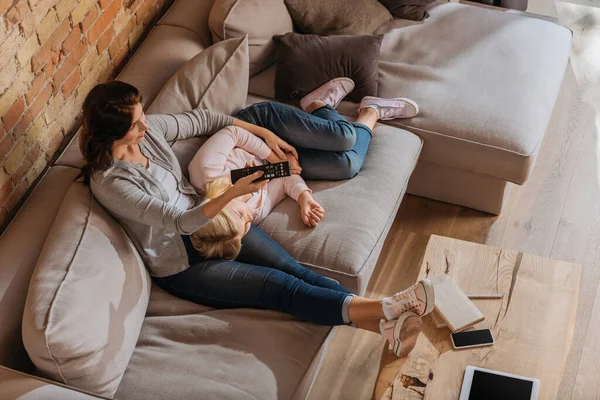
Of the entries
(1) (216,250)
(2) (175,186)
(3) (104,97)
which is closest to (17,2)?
(3) (104,97)

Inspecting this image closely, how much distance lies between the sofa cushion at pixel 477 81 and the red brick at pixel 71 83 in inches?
45.3

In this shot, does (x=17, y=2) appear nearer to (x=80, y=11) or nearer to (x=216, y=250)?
(x=80, y=11)

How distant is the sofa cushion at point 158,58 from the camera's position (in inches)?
108

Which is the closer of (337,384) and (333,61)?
(337,384)

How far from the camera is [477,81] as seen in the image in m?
2.95

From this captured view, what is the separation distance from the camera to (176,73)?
270cm

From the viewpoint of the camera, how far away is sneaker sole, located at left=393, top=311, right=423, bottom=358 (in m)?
2.05

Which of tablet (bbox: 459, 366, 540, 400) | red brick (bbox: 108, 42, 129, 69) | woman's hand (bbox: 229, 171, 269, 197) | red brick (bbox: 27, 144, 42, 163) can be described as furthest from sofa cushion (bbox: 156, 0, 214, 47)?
tablet (bbox: 459, 366, 540, 400)

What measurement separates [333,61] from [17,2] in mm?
1224

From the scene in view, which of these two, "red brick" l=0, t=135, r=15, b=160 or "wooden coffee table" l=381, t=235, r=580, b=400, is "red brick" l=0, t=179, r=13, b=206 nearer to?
"red brick" l=0, t=135, r=15, b=160

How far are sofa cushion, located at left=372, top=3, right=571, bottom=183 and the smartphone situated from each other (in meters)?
0.89

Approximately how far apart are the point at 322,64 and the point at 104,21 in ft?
2.70

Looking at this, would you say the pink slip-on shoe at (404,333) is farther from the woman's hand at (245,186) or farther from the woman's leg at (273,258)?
the woman's hand at (245,186)

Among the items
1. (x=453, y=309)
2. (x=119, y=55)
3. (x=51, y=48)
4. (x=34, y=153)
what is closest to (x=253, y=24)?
(x=119, y=55)
